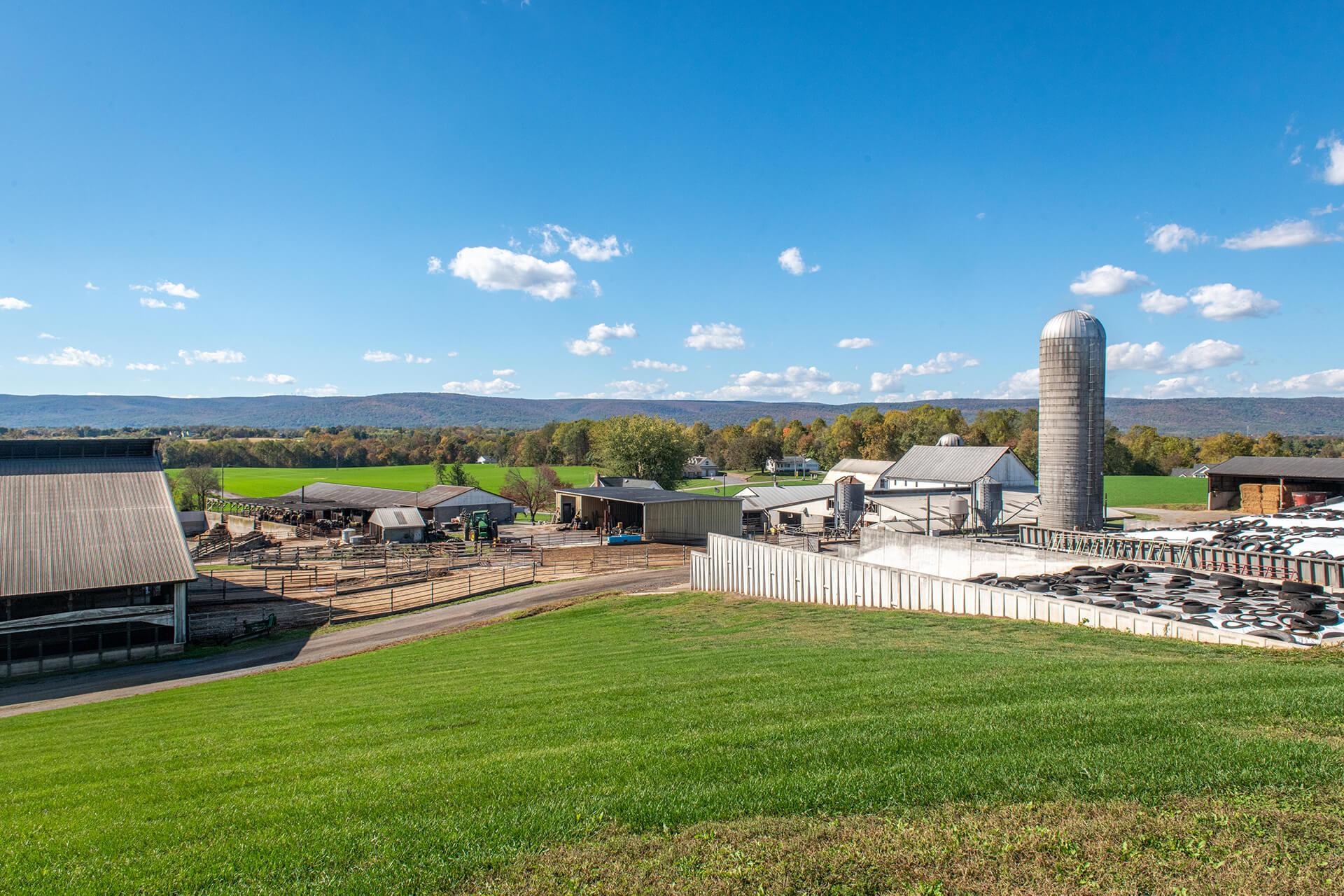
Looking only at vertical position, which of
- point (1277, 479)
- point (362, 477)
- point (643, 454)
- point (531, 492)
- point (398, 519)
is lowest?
point (362, 477)

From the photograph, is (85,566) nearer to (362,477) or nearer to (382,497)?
(382,497)

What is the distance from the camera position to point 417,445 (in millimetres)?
181000

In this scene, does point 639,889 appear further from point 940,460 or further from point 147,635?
point 940,460

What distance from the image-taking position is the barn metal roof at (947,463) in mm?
58594

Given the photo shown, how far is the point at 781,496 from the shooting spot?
6562cm

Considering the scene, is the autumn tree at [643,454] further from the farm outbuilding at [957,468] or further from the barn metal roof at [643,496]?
the farm outbuilding at [957,468]

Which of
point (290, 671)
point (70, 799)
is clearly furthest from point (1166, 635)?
point (290, 671)

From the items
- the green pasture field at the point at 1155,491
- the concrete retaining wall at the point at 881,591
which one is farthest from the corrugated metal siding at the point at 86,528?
the green pasture field at the point at 1155,491

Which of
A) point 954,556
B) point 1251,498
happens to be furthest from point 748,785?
point 1251,498

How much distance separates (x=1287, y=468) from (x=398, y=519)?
217ft

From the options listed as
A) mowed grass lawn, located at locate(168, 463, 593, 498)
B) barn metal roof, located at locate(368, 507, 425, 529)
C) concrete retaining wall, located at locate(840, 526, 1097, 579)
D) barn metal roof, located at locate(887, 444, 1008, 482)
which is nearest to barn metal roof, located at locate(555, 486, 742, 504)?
barn metal roof, located at locate(368, 507, 425, 529)

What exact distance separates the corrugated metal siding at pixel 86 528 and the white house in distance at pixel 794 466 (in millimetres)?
116959

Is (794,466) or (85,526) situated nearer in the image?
(85,526)

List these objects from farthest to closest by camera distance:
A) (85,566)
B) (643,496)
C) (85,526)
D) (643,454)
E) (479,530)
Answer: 1. (643,454)
2. (479,530)
3. (643,496)
4. (85,526)
5. (85,566)
